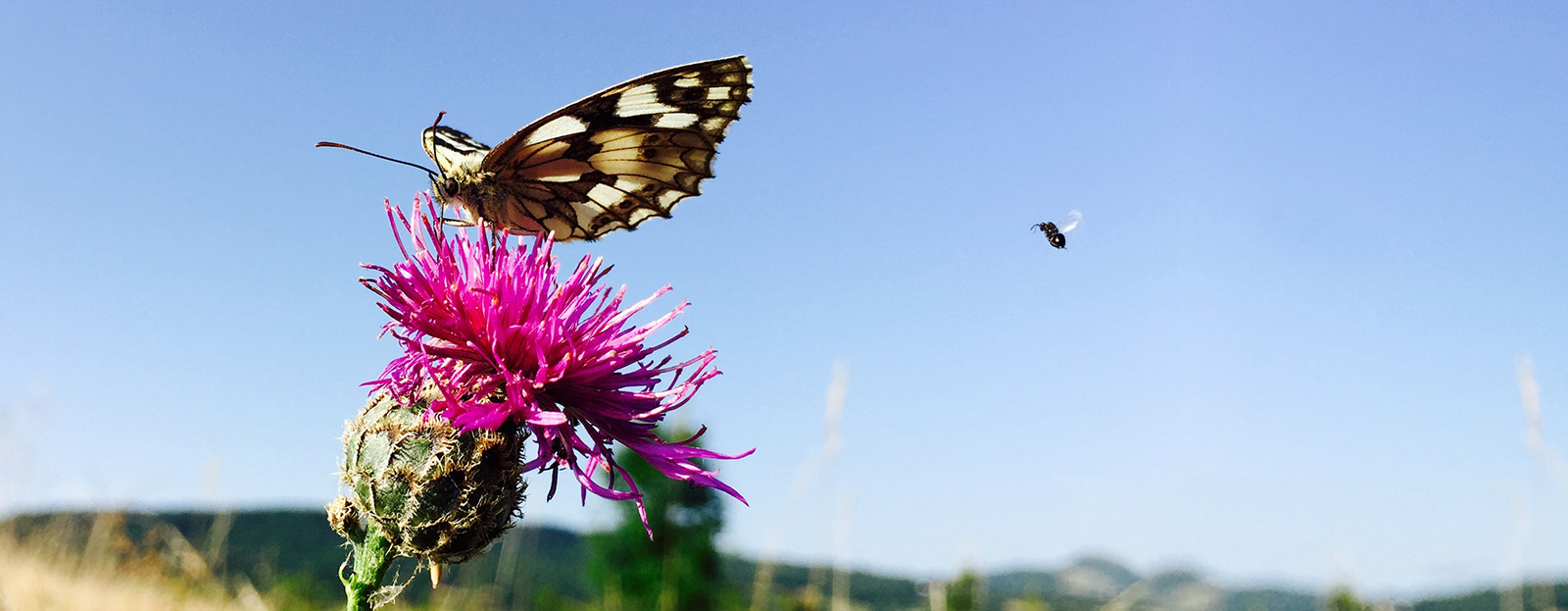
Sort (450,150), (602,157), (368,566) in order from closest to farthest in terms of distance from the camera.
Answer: (368,566) → (450,150) → (602,157)

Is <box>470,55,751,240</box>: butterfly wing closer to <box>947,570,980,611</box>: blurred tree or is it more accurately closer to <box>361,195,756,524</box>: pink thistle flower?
→ <box>361,195,756,524</box>: pink thistle flower

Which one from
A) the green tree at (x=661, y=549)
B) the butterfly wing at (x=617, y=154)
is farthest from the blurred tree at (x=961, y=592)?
the butterfly wing at (x=617, y=154)

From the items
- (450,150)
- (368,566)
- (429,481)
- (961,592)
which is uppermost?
(450,150)

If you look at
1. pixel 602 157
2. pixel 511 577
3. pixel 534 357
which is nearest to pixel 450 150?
pixel 602 157

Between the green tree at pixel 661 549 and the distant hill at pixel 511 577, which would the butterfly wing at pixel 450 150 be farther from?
the green tree at pixel 661 549

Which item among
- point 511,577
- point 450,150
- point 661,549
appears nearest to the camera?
point 450,150

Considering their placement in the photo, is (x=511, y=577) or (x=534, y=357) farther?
(x=511, y=577)

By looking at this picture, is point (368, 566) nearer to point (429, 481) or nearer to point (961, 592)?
point (429, 481)

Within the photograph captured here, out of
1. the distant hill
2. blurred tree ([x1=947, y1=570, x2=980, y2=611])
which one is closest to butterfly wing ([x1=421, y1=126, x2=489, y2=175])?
the distant hill
